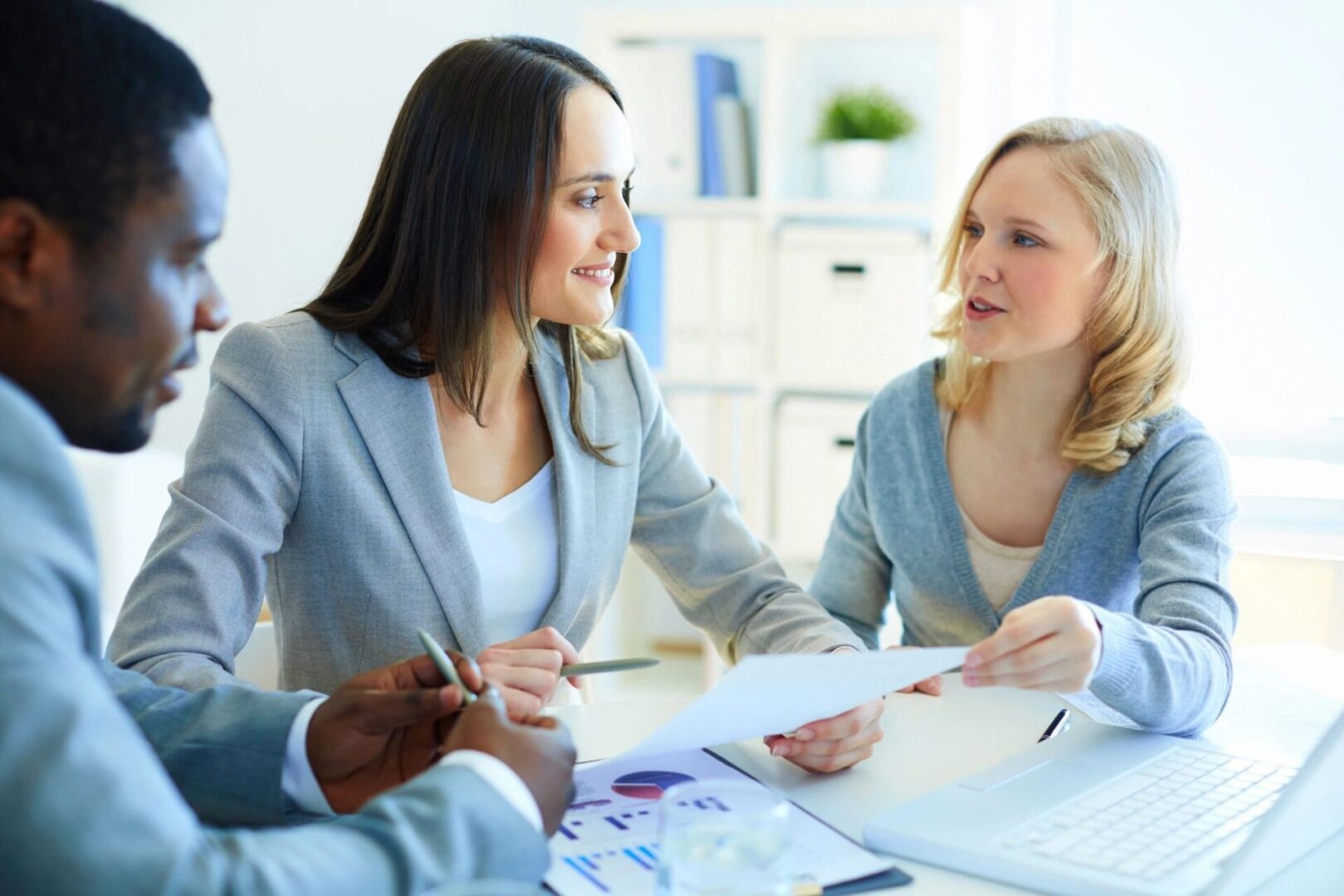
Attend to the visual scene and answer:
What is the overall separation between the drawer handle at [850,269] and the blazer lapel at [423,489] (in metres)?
1.87

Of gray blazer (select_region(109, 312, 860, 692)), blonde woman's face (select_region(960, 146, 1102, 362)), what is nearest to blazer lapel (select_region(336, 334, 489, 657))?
gray blazer (select_region(109, 312, 860, 692))

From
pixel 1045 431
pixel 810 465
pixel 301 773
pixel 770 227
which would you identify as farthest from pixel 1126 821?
pixel 770 227

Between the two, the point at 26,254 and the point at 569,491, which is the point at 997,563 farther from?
the point at 26,254

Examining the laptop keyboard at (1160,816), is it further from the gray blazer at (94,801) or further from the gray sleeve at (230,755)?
the gray sleeve at (230,755)

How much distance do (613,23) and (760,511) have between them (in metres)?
1.31

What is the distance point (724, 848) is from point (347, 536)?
72 cm

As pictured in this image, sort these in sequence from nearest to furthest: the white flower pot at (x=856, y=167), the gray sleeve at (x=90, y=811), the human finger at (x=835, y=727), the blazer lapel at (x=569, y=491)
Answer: the gray sleeve at (x=90, y=811), the human finger at (x=835, y=727), the blazer lapel at (x=569, y=491), the white flower pot at (x=856, y=167)

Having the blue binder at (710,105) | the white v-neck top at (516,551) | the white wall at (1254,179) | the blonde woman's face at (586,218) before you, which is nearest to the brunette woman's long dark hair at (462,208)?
the blonde woman's face at (586,218)

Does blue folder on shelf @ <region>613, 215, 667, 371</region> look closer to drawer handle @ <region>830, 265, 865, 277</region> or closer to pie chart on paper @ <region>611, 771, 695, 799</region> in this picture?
drawer handle @ <region>830, 265, 865, 277</region>

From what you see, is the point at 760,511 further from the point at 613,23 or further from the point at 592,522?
the point at 592,522

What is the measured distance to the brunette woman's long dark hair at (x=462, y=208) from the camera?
143 cm

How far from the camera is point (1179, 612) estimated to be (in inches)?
54.2

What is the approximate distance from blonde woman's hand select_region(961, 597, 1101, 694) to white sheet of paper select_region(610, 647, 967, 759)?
0.06 m

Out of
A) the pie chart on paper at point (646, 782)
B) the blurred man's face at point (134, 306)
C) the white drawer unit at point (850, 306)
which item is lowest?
the pie chart on paper at point (646, 782)
